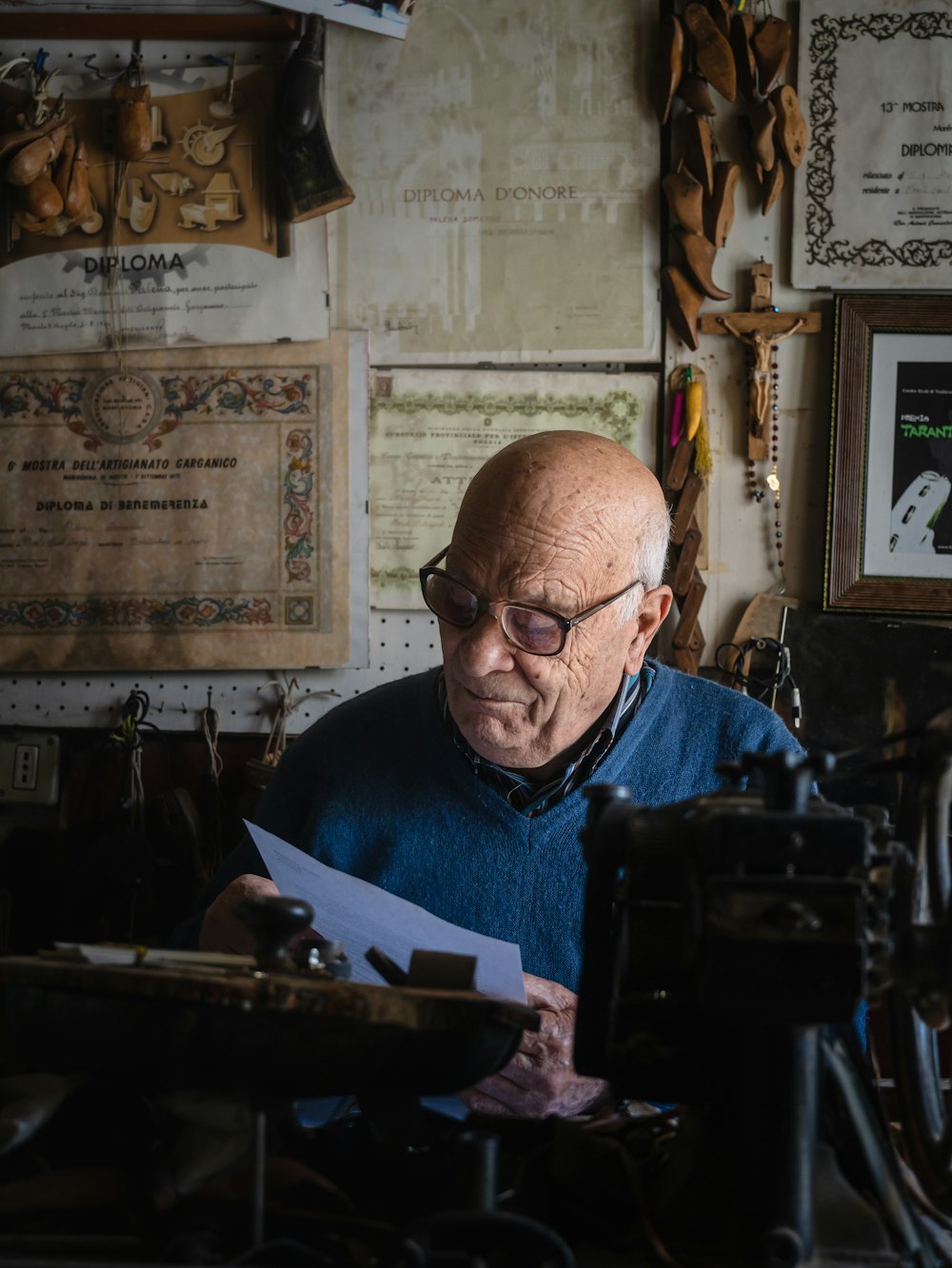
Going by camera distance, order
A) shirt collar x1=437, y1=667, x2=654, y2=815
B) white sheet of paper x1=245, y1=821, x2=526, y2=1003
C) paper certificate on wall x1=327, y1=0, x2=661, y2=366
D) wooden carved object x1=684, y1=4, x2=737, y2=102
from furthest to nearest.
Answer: paper certificate on wall x1=327, y1=0, x2=661, y2=366
wooden carved object x1=684, y1=4, x2=737, y2=102
shirt collar x1=437, y1=667, x2=654, y2=815
white sheet of paper x1=245, y1=821, x2=526, y2=1003

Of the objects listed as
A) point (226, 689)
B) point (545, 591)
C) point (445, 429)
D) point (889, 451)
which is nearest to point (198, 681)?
point (226, 689)

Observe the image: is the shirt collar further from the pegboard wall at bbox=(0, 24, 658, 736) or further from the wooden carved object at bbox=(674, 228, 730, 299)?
the wooden carved object at bbox=(674, 228, 730, 299)

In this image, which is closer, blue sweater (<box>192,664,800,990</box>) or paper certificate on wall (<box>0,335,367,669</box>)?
blue sweater (<box>192,664,800,990</box>)

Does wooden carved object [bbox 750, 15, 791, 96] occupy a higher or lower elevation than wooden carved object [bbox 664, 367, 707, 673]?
higher

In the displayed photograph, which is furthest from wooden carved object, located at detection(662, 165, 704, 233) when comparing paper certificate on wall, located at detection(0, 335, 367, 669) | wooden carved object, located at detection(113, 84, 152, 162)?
wooden carved object, located at detection(113, 84, 152, 162)

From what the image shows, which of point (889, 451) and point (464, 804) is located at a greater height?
point (889, 451)

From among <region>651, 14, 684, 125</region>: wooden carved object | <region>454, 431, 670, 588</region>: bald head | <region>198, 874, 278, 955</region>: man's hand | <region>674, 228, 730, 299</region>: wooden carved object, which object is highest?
<region>651, 14, 684, 125</region>: wooden carved object

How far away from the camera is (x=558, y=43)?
2.55 metres

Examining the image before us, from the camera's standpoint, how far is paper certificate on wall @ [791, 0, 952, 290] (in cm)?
250

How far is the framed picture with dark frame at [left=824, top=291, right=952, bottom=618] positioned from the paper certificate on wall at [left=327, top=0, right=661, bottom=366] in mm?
454

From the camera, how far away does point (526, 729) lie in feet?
5.51

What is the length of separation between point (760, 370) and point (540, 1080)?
1717 millimetres

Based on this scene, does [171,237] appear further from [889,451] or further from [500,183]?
[889,451]

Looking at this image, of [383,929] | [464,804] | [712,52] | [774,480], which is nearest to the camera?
[383,929]
